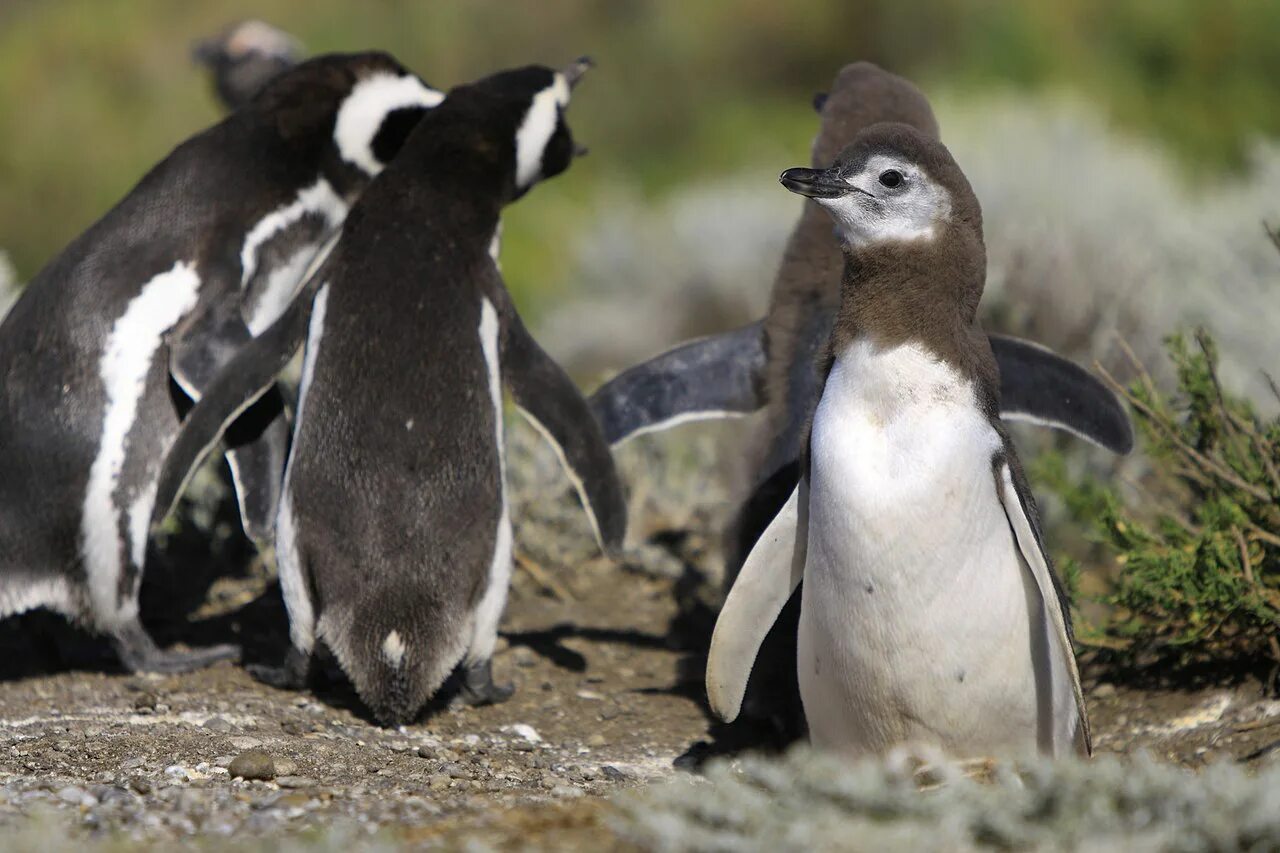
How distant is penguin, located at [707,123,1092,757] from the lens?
2.97 meters

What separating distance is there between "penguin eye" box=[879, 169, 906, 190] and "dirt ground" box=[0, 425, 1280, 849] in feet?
4.26

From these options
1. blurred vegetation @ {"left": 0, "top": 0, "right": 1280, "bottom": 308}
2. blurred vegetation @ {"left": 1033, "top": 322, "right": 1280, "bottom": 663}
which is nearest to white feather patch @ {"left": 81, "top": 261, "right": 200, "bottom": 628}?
blurred vegetation @ {"left": 1033, "top": 322, "right": 1280, "bottom": 663}

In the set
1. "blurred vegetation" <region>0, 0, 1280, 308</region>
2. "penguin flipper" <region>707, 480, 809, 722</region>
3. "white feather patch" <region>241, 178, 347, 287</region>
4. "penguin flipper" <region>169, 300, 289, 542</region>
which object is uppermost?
"blurred vegetation" <region>0, 0, 1280, 308</region>

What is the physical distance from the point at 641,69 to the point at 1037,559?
11792mm

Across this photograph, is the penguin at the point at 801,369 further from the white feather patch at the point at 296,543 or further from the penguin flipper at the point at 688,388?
the white feather patch at the point at 296,543

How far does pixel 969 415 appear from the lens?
3.01 m

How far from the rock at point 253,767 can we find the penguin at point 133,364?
3.80ft

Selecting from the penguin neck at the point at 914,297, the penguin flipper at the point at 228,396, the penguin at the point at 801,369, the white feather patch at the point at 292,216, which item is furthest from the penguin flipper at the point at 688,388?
the penguin neck at the point at 914,297

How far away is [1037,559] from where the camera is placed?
120 inches

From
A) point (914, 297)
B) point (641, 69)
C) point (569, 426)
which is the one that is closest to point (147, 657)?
point (569, 426)

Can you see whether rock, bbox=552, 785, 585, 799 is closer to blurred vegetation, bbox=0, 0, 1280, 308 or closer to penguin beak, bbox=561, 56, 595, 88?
penguin beak, bbox=561, 56, 595, 88

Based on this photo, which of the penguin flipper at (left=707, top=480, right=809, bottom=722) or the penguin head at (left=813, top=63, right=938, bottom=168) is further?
the penguin head at (left=813, top=63, right=938, bottom=168)

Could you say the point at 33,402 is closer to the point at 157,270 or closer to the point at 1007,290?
the point at 157,270

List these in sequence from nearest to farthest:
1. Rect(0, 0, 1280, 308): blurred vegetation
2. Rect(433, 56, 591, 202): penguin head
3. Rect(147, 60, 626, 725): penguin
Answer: Rect(147, 60, 626, 725): penguin, Rect(433, 56, 591, 202): penguin head, Rect(0, 0, 1280, 308): blurred vegetation
